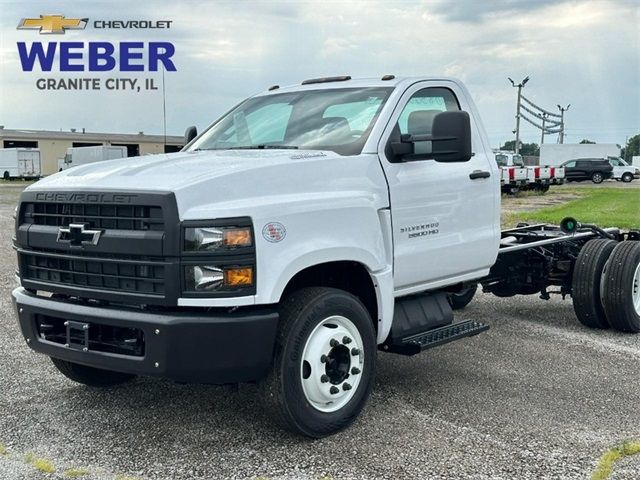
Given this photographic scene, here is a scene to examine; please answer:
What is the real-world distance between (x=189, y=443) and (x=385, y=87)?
107 inches

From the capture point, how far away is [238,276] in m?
3.82

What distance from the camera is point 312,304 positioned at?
4.16 meters

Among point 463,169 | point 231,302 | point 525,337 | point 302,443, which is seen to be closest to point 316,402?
point 302,443

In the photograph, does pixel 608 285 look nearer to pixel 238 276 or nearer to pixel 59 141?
pixel 238 276

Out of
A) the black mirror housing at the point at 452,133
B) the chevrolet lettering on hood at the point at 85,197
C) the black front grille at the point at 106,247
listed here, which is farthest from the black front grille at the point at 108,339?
the black mirror housing at the point at 452,133

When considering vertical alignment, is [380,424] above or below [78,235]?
below

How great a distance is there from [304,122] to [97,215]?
1.74 m

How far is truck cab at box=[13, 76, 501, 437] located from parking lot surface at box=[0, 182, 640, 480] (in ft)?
0.92

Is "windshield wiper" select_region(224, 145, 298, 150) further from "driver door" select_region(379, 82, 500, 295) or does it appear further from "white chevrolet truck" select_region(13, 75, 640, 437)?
"driver door" select_region(379, 82, 500, 295)

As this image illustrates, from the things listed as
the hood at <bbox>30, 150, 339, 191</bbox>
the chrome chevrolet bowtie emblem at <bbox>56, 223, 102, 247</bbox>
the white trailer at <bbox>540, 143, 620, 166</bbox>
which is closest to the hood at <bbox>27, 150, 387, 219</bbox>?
the hood at <bbox>30, 150, 339, 191</bbox>

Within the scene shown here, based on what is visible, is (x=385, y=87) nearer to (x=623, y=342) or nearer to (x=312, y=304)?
(x=312, y=304)

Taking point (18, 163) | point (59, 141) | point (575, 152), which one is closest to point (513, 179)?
point (575, 152)

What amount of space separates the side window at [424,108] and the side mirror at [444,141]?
20 cm

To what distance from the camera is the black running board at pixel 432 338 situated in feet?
16.1
